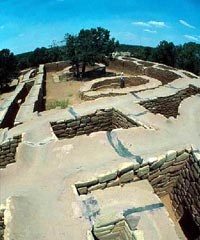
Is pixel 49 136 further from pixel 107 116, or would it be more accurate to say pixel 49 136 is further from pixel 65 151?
pixel 107 116

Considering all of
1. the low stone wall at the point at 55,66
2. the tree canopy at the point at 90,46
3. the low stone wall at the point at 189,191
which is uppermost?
the tree canopy at the point at 90,46

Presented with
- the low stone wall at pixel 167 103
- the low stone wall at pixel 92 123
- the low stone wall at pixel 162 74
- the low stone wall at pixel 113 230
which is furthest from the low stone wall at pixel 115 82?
the low stone wall at pixel 113 230

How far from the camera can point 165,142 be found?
21.7 feet

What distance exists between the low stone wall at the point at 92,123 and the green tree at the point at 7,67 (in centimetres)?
1513

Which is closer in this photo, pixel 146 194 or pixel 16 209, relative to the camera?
pixel 16 209

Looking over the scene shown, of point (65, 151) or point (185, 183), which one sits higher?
point (65, 151)

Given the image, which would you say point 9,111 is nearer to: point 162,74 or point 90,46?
point 90,46

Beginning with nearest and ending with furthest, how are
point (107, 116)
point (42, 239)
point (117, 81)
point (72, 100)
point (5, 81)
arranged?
point (42, 239) → point (107, 116) → point (72, 100) → point (117, 81) → point (5, 81)

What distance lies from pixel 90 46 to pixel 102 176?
15307 millimetres

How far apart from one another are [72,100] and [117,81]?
322 centimetres

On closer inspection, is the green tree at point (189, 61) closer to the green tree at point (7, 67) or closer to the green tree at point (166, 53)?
the green tree at point (166, 53)

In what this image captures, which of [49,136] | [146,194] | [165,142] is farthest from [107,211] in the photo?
[49,136]

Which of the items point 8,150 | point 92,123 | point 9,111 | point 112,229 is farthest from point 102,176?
point 9,111

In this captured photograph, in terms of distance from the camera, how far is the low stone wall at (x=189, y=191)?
593cm
